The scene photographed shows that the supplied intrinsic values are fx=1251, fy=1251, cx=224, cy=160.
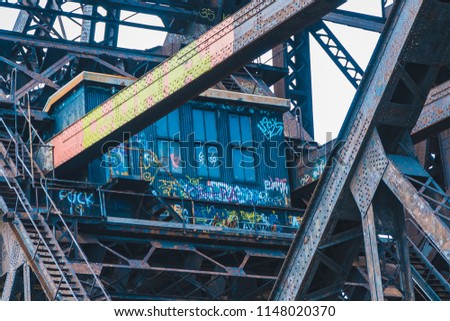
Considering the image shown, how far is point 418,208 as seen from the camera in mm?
15117

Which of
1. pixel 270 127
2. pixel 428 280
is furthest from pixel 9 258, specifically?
pixel 428 280

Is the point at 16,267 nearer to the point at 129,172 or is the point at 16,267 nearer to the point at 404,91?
the point at 129,172

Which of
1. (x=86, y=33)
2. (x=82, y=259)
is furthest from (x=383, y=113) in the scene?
(x=86, y=33)

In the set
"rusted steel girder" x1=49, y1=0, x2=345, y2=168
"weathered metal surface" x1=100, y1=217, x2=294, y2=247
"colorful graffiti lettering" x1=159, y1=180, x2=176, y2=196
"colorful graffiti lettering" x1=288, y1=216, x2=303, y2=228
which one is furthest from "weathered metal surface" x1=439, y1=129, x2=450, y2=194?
"rusted steel girder" x1=49, y1=0, x2=345, y2=168

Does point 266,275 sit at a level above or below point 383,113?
below

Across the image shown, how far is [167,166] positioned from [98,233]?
10.7 ft

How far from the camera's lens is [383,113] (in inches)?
617

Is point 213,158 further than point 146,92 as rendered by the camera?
Yes

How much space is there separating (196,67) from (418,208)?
597cm

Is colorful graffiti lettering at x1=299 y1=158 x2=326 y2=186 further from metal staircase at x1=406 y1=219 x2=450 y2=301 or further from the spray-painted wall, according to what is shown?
metal staircase at x1=406 y1=219 x2=450 y2=301

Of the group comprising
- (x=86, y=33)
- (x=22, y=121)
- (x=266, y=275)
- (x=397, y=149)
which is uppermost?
(x=86, y=33)

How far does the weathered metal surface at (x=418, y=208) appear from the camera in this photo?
48.2ft

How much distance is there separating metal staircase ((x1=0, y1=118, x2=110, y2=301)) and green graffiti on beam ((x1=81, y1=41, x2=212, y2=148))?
1.98 meters

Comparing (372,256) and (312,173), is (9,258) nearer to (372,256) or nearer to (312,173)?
(312,173)
